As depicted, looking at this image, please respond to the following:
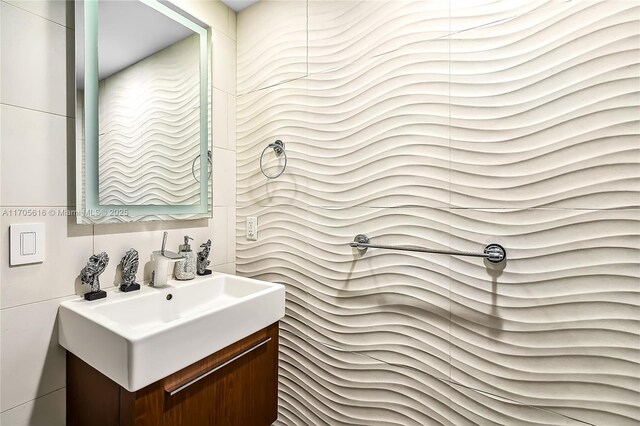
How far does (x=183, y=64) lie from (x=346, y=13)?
0.77 metres

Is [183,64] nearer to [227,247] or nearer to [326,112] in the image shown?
[326,112]

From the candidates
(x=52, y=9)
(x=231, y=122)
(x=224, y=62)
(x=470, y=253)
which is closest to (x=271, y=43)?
(x=224, y=62)

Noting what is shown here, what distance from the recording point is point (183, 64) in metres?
1.43

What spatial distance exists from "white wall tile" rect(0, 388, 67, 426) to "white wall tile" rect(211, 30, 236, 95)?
141 cm

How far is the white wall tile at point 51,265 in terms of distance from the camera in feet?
3.02

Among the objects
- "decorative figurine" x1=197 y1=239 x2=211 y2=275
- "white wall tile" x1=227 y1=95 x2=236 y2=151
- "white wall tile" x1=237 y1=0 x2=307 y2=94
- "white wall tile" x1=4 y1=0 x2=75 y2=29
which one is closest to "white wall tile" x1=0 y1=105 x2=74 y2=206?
"white wall tile" x1=4 y1=0 x2=75 y2=29

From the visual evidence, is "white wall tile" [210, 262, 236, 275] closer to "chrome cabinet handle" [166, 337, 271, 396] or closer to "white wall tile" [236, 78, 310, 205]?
"white wall tile" [236, 78, 310, 205]

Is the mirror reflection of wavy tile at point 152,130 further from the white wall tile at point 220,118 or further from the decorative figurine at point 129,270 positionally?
the decorative figurine at point 129,270

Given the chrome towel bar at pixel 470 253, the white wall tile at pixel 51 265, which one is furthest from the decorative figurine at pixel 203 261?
the chrome towel bar at pixel 470 253

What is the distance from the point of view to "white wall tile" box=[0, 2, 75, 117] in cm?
92

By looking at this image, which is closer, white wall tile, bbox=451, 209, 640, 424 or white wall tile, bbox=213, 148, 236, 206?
white wall tile, bbox=451, 209, 640, 424

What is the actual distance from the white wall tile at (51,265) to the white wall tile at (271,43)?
1.03 meters

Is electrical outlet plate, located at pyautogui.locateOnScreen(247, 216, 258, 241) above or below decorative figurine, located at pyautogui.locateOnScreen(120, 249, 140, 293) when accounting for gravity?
above

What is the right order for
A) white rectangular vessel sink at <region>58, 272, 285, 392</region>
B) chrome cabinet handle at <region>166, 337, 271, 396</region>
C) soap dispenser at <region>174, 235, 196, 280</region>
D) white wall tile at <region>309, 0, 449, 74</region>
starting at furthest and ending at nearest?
soap dispenser at <region>174, 235, 196, 280</region> < white wall tile at <region>309, 0, 449, 74</region> < chrome cabinet handle at <region>166, 337, 271, 396</region> < white rectangular vessel sink at <region>58, 272, 285, 392</region>
